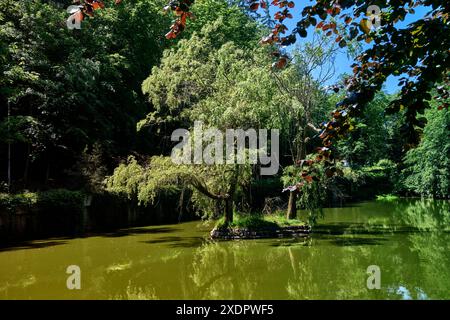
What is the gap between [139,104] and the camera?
20.4 m

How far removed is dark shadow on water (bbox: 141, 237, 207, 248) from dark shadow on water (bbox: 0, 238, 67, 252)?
2.67 metres

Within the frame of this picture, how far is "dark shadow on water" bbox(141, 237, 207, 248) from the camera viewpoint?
37.9 feet

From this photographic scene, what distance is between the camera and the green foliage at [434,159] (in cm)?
2564

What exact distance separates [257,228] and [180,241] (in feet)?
7.73

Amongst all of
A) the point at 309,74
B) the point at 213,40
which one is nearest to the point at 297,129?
the point at 309,74

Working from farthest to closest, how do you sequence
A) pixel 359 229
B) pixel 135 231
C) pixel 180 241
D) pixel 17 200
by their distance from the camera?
pixel 135 231, pixel 359 229, pixel 17 200, pixel 180 241

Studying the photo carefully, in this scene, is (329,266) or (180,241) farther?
(180,241)

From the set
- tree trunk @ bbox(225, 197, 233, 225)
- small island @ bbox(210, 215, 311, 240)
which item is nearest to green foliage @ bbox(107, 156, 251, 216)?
tree trunk @ bbox(225, 197, 233, 225)

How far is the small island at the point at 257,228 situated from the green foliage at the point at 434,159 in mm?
16398

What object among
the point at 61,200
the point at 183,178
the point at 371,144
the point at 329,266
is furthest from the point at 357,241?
the point at 371,144

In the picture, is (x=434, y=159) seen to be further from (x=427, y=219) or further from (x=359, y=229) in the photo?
(x=359, y=229)

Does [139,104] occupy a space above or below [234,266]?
above

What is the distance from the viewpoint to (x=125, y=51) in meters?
20.5
